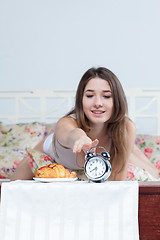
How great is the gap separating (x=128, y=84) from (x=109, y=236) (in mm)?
2193

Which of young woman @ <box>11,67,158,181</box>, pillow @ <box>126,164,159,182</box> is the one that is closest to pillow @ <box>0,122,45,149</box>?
young woman @ <box>11,67,158,181</box>

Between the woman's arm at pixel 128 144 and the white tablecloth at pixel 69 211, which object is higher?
the woman's arm at pixel 128 144

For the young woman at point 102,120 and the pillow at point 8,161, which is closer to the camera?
the young woman at point 102,120

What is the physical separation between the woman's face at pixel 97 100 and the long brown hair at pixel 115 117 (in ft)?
0.12

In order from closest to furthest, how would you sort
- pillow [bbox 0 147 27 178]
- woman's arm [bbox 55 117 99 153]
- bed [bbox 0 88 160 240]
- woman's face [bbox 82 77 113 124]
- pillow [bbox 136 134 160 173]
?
woman's arm [bbox 55 117 99 153] < woman's face [bbox 82 77 113 124] < pillow [bbox 0 147 27 178] < pillow [bbox 136 134 160 173] < bed [bbox 0 88 160 240]

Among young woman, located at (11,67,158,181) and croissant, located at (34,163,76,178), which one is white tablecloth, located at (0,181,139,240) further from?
young woman, located at (11,67,158,181)

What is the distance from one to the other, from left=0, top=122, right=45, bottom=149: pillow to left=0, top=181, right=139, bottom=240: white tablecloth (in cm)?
161

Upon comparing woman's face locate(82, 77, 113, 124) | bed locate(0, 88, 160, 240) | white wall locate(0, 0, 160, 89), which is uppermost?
white wall locate(0, 0, 160, 89)

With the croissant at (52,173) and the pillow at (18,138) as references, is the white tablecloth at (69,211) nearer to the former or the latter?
the croissant at (52,173)

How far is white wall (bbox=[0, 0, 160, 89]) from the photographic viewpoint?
323 cm

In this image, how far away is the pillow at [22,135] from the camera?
2.79 metres

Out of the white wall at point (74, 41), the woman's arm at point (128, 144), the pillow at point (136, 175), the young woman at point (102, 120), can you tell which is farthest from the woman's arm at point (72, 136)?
the white wall at point (74, 41)

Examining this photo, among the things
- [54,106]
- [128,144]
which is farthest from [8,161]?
[128,144]

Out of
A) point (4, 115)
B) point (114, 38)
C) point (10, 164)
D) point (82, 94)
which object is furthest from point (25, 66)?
point (82, 94)
